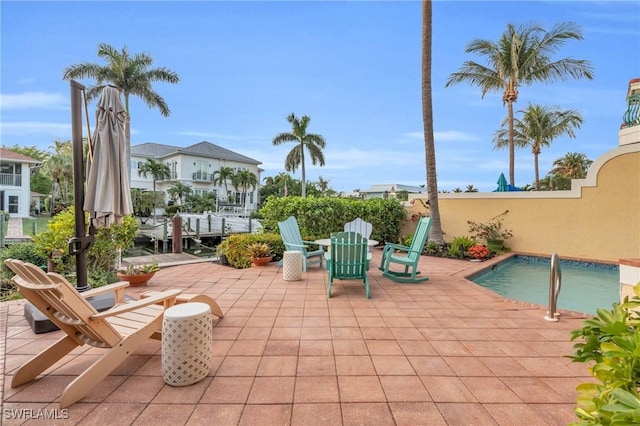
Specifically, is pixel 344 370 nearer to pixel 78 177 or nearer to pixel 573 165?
pixel 78 177

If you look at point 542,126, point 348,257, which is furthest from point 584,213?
point 542,126

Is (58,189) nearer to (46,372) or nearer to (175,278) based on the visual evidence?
(175,278)

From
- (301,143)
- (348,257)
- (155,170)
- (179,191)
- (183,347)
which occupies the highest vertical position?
(301,143)

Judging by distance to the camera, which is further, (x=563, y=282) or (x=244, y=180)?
(x=244, y=180)

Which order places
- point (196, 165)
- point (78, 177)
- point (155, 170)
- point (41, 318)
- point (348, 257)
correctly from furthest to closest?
point (196, 165), point (155, 170), point (348, 257), point (78, 177), point (41, 318)

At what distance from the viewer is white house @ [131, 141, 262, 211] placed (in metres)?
33.8

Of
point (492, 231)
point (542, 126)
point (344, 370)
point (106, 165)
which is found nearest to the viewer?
point (344, 370)

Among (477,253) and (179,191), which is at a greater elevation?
(179,191)

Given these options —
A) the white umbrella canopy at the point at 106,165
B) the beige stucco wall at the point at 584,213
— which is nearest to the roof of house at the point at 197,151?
the beige stucco wall at the point at 584,213

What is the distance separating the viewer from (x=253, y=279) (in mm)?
5562

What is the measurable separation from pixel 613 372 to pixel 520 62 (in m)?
15.1

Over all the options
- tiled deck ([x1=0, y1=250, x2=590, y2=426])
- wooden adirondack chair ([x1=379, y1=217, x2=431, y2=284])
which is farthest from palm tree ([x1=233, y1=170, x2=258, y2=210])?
tiled deck ([x1=0, y1=250, x2=590, y2=426])

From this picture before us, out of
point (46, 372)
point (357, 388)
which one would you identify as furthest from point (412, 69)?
point (46, 372)

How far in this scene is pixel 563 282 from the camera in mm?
6875
